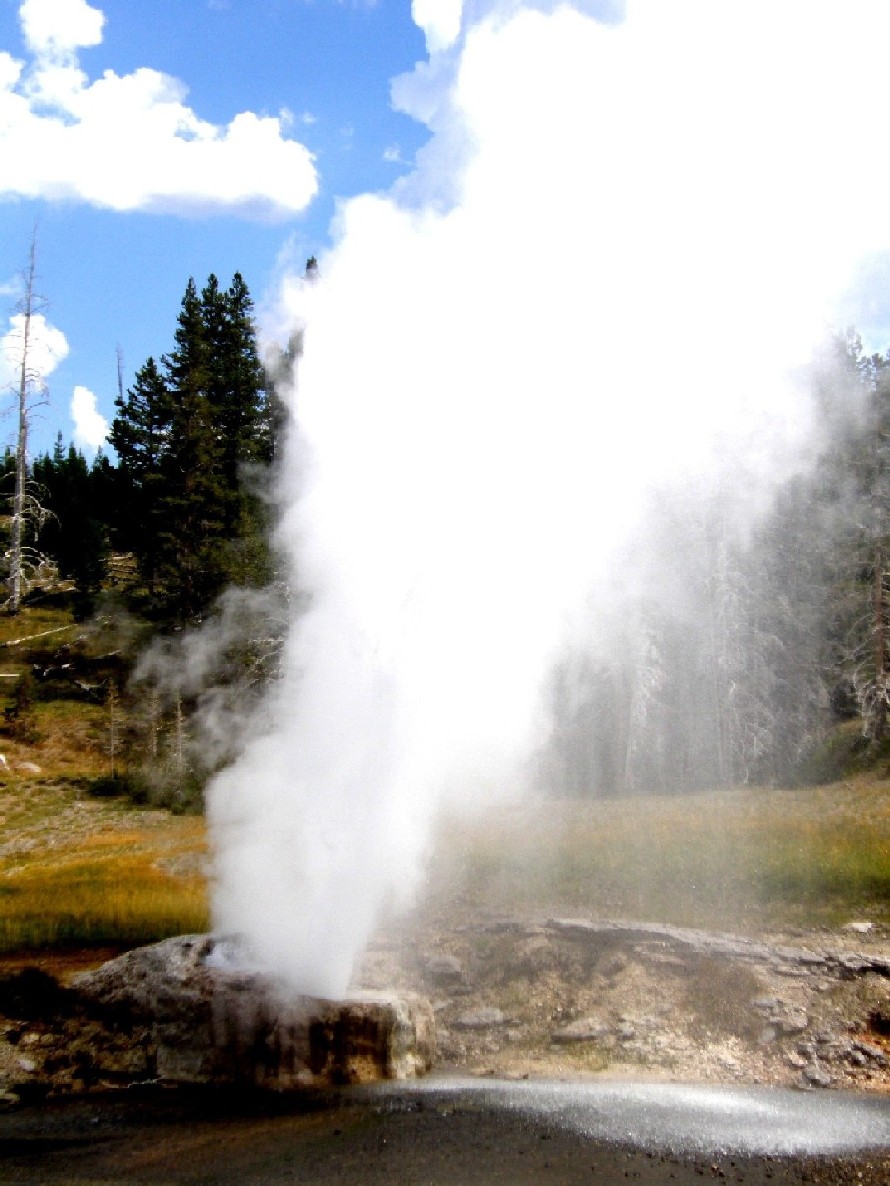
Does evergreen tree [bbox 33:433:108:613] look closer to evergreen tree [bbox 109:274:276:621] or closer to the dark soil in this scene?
evergreen tree [bbox 109:274:276:621]

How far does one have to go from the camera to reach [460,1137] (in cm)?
981

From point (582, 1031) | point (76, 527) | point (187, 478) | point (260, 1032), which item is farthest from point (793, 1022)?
point (76, 527)

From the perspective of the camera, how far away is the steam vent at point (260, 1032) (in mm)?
11891

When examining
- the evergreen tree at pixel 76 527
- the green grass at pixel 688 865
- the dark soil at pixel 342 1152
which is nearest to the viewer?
the dark soil at pixel 342 1152

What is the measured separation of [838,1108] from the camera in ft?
35.3

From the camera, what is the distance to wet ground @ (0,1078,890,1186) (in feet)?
29.4

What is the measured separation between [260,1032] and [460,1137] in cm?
341

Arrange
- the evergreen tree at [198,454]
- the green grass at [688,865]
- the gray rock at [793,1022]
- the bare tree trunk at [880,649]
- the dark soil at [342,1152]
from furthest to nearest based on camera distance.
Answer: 1. the evergreen tree at [198,454]
2. the bare tree trunk at [880,649]
3. the green grass at [688,865]
4. the gray rock at [793,1022]
5. the dark soil at [342,1152]

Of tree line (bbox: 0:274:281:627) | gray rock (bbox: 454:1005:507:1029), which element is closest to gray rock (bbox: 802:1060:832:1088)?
gray rock (bbox: 454:1005:507:1029)

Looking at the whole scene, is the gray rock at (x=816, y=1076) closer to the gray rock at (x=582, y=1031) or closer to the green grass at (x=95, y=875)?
the gray rock at (x=582, y=1031)

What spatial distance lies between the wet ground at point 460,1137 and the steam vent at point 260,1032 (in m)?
0.49

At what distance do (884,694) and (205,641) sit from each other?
27077 mm

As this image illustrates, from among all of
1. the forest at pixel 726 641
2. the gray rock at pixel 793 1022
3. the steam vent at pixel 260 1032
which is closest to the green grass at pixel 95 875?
the forest at pixel 726 641

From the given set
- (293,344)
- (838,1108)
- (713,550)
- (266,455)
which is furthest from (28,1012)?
(266,455)
